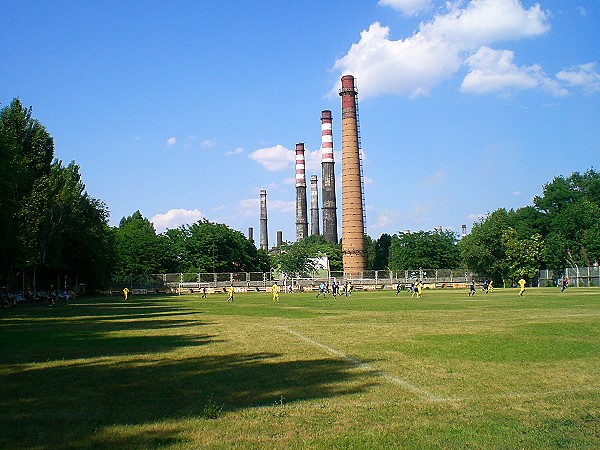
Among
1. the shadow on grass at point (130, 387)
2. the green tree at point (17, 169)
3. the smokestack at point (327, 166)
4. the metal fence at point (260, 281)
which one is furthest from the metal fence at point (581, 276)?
the shadow on grass at point (130, 387)

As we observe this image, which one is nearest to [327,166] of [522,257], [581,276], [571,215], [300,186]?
[300,186]

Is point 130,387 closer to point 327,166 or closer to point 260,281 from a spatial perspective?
point 260,281

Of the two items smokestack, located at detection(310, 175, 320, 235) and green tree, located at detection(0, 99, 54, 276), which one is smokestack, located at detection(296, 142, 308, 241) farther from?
green tree, located at detection(0, 99, 54, 276)

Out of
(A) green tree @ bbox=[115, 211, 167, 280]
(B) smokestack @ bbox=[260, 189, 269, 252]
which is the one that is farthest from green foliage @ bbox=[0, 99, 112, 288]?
(B) smokestack @ bbox=[260, 189, 269, 252]

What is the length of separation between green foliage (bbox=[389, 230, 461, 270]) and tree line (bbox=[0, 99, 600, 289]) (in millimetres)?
165

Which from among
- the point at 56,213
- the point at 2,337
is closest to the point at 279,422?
the point at 2,337

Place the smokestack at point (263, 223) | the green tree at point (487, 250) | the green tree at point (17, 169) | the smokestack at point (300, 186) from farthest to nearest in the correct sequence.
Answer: the smokestack at point (263, 223), the smokestack at point (300, 186), the green tree at point (487, 250), the green tree at point (17, 169)

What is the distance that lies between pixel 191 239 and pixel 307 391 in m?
90.4

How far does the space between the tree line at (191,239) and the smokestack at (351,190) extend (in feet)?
41.9

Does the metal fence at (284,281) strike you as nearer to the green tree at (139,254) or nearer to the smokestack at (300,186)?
the green tree at (139,254)

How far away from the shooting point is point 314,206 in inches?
5182

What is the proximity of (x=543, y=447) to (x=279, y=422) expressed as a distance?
3.26m

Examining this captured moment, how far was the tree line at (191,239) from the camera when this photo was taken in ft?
148

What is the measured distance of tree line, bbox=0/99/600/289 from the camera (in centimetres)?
4500
